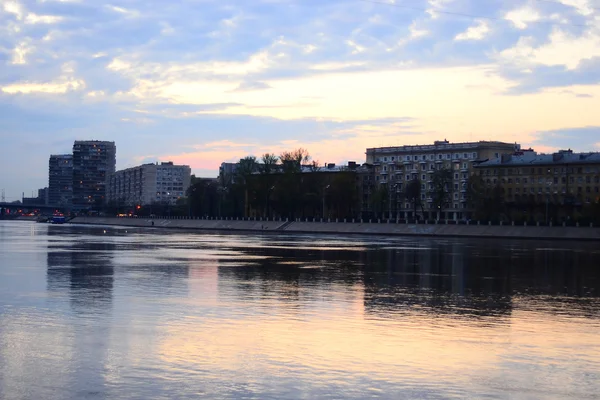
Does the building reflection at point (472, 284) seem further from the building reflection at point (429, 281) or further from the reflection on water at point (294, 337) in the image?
the reflection on water at point (294, 337)

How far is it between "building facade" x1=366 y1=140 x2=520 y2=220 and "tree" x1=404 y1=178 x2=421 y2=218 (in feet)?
2.94

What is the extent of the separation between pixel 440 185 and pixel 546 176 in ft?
60.3

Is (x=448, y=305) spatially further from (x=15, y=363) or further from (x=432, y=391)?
(x=15, y=363)

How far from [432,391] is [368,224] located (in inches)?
4746

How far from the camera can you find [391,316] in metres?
21.0

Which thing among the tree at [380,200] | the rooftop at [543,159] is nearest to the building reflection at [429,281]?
the rooftop at [543,159]

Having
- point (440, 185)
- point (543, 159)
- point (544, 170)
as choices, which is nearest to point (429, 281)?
point (440, 185)

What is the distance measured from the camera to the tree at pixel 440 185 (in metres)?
148

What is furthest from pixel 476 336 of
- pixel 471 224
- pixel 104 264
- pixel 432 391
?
pixel 471 224

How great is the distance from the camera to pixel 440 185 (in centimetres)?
14825

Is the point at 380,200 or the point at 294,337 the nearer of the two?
the point at 294,337

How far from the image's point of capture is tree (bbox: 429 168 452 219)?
486ft

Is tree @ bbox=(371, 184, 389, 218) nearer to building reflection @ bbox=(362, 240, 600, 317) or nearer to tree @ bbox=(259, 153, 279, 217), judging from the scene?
tree @ bbox=(259, 153, 279, 217)

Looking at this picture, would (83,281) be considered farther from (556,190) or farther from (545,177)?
(545,177)
